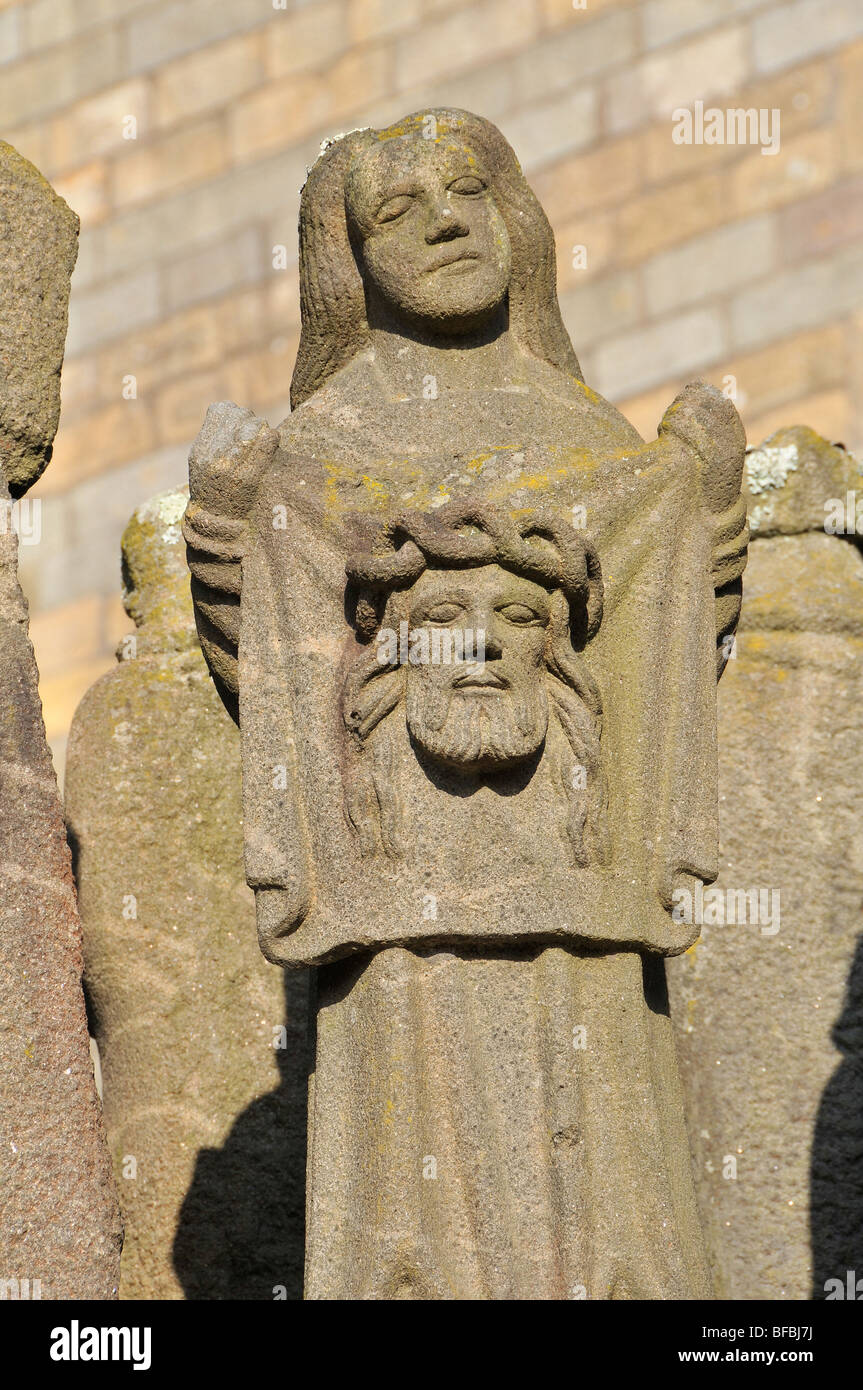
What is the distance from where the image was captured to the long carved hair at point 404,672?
5184mm

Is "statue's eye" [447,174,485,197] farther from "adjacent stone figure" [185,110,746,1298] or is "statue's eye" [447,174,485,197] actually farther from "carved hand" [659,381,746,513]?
"carved hand" [659,381,746,513]

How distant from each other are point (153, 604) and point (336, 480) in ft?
5.45

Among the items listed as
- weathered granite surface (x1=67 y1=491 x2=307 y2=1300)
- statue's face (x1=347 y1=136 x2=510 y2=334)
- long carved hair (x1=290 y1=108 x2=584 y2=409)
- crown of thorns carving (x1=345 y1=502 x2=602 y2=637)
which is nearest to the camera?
crown of thorns carving (x1=345 y1=502 x2=602 y2=637)

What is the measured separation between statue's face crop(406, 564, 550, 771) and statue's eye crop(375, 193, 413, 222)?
84cm

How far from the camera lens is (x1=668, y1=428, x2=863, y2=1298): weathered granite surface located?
6.39 metres

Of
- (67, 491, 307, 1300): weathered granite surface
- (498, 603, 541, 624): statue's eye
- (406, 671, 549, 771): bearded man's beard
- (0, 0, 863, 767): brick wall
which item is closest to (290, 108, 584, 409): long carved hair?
(498, 603, 541, 624): statue's eye

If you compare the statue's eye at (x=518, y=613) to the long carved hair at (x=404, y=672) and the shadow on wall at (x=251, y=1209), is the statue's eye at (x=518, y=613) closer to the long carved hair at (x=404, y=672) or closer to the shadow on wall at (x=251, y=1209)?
the long carved hair at (x=404, y=672)

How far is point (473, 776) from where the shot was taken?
520 centimetres

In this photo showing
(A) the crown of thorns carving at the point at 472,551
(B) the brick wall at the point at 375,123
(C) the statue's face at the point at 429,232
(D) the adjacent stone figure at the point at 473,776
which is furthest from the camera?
(B) the brick wall at the point at 375,123

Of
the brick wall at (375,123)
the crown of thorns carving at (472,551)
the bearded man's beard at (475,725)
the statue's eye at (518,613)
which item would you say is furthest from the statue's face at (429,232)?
the brick wall at (375,123)

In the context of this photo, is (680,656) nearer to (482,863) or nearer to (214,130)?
(482,863)

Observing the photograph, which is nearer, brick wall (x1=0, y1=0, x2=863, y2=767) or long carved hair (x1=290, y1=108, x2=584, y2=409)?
long carved hair (x1=290, y1=108, x2=584, y2=409)

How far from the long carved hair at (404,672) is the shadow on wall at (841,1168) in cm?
150
